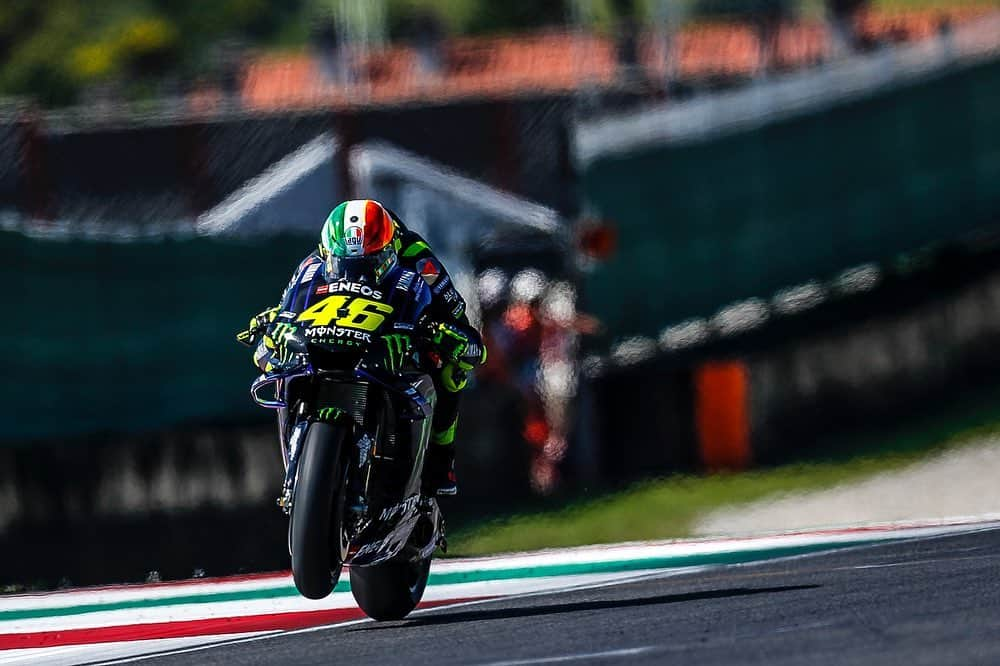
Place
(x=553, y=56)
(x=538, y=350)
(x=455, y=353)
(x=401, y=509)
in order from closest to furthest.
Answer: (x=401, y=509), (x=455, y=353), (x=538, y=350), (x=553, y=56)

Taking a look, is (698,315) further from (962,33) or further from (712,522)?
(962,33)

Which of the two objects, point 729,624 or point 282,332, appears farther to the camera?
point 282,332

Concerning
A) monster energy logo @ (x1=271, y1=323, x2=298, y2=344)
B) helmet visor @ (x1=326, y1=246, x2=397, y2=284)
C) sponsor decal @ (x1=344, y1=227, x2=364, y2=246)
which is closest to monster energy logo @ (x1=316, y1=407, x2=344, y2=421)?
monster energy logo @ (x1=271, y1=323, x2=298, y2=344)

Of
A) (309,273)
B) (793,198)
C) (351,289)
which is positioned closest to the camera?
(351,289)

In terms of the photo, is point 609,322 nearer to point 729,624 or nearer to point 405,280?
point 405,280

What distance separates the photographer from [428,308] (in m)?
8.84

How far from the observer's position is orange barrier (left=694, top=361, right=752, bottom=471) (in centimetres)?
1602

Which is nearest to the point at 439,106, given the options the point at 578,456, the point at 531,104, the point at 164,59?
the point at 531,104

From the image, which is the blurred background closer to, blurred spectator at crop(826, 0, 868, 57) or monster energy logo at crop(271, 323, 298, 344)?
monster energy logo at crop(271, 323, 298, 344)

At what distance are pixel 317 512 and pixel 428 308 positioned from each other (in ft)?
3.91

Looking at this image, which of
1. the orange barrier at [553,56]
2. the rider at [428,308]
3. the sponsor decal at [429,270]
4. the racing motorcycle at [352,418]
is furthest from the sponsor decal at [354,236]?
the orange barrier at [553,56]

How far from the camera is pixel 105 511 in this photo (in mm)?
12844

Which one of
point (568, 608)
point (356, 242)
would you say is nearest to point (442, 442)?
point (568, 608)

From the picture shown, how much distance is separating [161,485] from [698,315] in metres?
5.15
